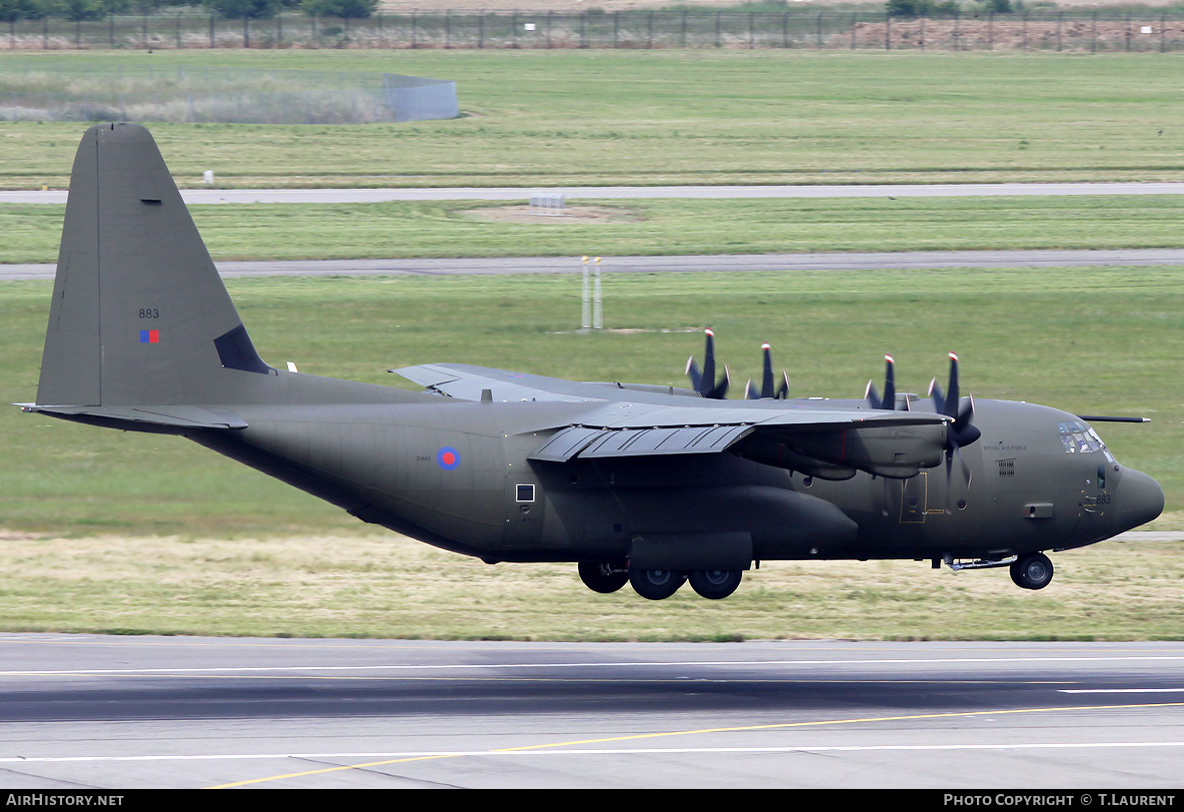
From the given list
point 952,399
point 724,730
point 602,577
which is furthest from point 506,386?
point 724,730

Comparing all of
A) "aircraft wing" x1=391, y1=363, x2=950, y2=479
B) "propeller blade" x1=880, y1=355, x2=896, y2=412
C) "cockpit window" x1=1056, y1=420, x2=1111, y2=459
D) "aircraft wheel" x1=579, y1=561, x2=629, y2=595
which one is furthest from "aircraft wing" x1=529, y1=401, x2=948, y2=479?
"cockpit window" x1=1056, y1=420, x2=1111, y2=459

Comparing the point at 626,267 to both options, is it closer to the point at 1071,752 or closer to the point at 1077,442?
the point at 1077,442

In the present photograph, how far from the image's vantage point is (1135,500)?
3228 cm

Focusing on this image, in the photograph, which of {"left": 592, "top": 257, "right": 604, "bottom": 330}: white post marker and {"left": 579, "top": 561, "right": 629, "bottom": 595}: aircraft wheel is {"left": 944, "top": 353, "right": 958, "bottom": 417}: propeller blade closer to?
{"left": 579, "top": 561, "right": 629, "bottom": 595}: aircraft wheel

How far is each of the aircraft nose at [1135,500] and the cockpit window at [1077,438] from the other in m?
0.72

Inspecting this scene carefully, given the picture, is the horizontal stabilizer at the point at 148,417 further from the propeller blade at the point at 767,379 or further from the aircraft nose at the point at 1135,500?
the aircraft nose at the point at 1135,500

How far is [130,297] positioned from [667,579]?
10889mm

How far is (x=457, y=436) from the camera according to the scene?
2914cm

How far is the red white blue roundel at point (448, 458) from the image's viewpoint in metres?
28.9

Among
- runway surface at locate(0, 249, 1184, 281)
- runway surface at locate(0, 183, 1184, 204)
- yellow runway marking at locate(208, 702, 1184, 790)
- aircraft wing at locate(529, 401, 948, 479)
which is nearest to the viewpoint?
yellow runway marking at locate(208, 702, 1184, 790)

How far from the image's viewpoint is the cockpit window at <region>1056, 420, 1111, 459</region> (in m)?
31.7

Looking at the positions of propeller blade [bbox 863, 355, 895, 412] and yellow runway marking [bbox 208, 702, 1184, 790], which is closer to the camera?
yellow runway marking [bbox 208, 702, 1184, 790]

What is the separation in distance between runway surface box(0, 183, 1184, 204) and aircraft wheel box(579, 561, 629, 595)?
53021 mm

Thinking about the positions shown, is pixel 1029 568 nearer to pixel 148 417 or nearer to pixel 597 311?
pixel 148 417
